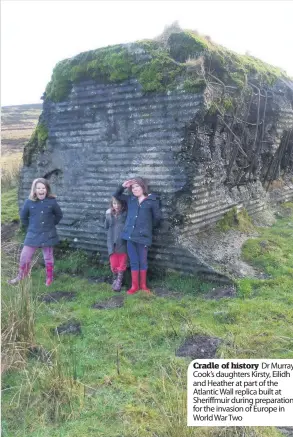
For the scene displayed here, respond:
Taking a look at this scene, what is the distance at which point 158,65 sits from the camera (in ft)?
19.9

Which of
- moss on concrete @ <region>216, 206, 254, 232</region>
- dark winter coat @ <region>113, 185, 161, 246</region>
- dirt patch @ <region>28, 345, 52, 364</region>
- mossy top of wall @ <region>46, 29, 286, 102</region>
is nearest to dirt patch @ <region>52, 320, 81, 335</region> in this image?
dirt patch @ <region>28, 345, 52, 364</region>

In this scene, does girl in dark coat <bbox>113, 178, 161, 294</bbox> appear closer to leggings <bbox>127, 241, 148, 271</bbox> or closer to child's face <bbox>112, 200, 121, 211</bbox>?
leggings <bbox>127, 241, 148, 271</bbox>

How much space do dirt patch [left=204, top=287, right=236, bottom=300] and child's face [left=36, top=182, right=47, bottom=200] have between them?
2.56 meters

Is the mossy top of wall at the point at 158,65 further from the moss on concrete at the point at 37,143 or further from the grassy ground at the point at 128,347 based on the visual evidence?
the grassy ground at the point at 128,347

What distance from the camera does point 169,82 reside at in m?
5.95

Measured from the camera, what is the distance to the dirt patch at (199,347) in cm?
406

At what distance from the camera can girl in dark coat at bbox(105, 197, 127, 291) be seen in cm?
599

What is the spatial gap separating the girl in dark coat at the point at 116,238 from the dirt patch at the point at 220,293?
1.21m

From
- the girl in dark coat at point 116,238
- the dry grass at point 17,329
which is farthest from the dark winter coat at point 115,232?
the dry grass at point 17,329

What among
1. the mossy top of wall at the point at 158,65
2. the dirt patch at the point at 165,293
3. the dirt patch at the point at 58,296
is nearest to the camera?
the dirt patch at the point at 165,293

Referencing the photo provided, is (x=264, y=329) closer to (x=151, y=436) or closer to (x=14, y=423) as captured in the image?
(x=151, y=436)

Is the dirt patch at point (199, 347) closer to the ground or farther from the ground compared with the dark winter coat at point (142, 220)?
closer to the ground

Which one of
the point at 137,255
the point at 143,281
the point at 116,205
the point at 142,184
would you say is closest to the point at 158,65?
the point at 142,184

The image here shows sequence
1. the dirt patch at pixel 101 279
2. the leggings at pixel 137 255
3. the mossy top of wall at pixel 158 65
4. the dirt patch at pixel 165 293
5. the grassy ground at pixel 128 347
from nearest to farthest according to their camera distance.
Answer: the grassy ground at pixel 128 347 < the dirt patch at pixel 165 293 < the leggings at pixel 137 255 < the mossy top of wall at pixel 158 65 < the dirt patch at pixel 101 279
